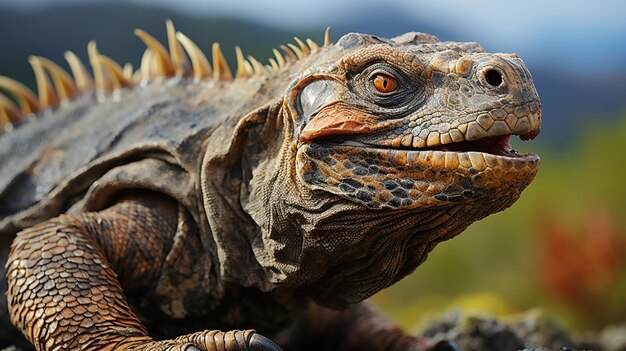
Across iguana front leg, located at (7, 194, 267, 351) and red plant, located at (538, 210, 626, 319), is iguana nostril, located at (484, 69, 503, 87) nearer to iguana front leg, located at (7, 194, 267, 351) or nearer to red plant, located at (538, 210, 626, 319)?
iguana front leg, located at (7, 194, 267, 351)

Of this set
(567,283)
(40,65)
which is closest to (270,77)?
(40,65)

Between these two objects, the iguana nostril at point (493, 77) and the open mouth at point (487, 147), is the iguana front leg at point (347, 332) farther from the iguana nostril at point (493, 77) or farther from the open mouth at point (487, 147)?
the iguana nostril at point (493, 77)

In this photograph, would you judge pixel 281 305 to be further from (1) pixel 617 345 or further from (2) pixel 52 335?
(1) pixel 617 345

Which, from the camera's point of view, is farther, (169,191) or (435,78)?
(169,191)

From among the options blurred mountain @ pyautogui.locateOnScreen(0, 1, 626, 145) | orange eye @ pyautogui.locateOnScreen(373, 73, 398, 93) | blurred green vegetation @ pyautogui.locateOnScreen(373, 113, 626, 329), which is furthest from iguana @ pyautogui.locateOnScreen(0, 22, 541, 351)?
blurred mountain @ pyautogui.locateOnScreen(0, 1, 626, 145)

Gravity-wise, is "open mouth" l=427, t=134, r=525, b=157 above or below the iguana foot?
above

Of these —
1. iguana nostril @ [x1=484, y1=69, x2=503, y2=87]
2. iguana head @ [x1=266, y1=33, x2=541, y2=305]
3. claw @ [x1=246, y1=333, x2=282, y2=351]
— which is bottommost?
claw @ [x1=246, y1=333, x2=282, y2=351]

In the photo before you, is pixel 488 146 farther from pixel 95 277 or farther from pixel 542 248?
pixel 542 248
